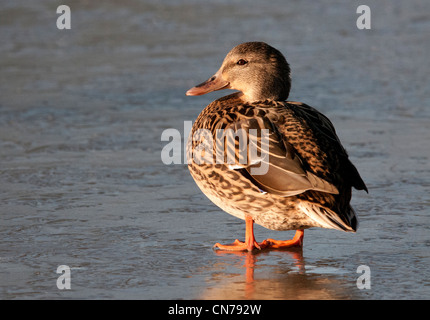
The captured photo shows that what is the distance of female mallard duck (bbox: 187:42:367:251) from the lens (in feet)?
14.6

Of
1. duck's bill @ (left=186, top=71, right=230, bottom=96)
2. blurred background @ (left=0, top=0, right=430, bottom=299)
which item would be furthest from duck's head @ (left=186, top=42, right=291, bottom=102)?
blurred background @ (left=0, top=0, right=430, bottom=299)

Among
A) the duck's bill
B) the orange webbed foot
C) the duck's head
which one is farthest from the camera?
the duck's bill

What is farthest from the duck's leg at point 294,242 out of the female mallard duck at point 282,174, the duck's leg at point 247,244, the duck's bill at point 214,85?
the duck's bill at point 214,85

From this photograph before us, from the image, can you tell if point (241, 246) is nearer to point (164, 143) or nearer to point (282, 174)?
point (282, 174)

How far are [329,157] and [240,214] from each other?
0.64m

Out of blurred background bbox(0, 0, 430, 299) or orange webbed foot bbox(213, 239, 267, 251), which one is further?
orange webbed foot bbox(213, 239, 267, 251)

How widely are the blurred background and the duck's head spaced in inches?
34.0

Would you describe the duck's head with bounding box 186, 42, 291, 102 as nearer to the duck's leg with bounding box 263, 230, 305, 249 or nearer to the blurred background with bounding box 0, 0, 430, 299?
the blurred background with bounding box 0, 0, 430, 299

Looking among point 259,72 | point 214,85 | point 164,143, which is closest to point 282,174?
point 259,72

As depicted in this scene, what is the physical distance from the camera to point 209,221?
17.6 feet
